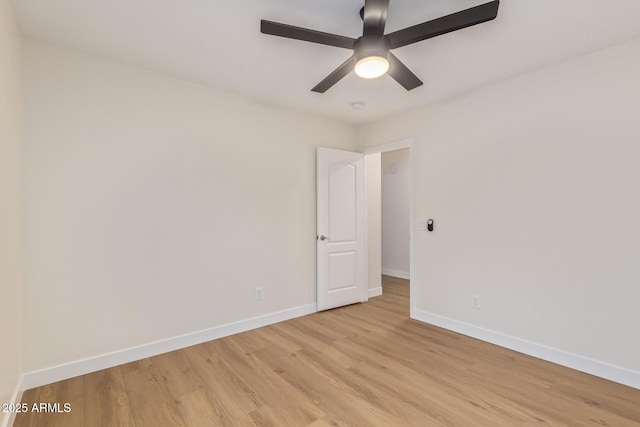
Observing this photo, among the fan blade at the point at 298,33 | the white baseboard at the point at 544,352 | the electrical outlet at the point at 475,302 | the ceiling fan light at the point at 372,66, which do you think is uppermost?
the fan blade at the point at 298,33

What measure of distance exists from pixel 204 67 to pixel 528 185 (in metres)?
3.02

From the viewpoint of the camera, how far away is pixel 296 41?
216cm

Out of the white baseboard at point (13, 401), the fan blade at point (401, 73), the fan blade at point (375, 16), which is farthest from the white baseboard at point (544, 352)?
the white baseboard at point (13, 401)

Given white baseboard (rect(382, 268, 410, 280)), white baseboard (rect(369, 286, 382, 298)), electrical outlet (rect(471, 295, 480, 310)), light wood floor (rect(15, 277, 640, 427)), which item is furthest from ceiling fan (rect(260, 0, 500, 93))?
white baseboard (rect(382, 268, 410, 280))

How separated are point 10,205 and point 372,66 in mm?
2313

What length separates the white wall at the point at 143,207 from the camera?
221 cm

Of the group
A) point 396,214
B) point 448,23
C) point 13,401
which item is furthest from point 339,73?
point 396,214

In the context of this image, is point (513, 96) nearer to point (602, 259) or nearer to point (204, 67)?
point (602, 259)

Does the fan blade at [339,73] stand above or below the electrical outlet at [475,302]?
above

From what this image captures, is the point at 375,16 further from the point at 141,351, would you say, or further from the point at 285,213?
the point at 141,351

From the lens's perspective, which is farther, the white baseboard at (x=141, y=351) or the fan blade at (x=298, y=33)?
the white baseboard at (x=141, y=351)

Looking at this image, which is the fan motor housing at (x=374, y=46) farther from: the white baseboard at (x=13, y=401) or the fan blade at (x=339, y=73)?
the white baseboard at (x=13, y=401)

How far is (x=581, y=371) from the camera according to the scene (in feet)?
7.72

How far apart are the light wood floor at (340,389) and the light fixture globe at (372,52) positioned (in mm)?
2162
